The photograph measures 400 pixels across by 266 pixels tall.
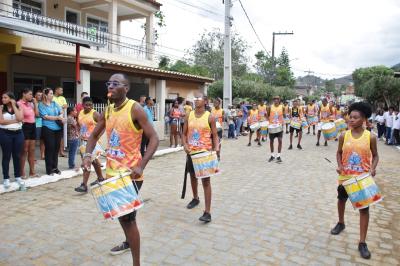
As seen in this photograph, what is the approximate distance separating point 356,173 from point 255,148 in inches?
386

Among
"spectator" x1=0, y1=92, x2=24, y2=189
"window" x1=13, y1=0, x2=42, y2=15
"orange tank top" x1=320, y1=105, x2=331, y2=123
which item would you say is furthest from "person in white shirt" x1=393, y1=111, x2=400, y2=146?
"window" x1=13, y1=0, x2=42, y2=15

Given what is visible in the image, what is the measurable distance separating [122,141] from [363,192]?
2.80 m

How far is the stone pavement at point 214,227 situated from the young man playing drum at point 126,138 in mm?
693

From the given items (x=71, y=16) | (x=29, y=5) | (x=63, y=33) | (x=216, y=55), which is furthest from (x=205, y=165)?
(x=216, y=55)

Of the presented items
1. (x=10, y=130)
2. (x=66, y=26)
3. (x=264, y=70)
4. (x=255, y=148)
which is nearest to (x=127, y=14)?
(x=66, y=26)

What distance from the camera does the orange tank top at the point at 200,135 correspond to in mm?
5617

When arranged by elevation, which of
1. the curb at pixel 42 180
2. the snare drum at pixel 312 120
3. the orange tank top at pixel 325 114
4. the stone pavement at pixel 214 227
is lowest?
the stone pavement at pixel 214 227

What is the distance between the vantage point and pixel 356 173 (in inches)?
178

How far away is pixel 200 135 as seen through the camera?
222 inches

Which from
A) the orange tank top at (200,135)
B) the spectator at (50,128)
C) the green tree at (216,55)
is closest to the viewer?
the orange tank top at (200,135)

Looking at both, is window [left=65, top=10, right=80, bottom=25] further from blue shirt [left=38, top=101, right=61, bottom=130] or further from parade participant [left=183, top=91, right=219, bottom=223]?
parade participant [left=183, top=91, right=219, bottom=223]

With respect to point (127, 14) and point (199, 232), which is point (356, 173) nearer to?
point (199, 232)

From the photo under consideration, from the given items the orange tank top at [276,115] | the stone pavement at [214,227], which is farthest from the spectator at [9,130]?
the orange tank top at [276,115]

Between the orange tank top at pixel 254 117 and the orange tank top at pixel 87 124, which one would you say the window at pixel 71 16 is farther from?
the orange tank top at pixel 87 124
